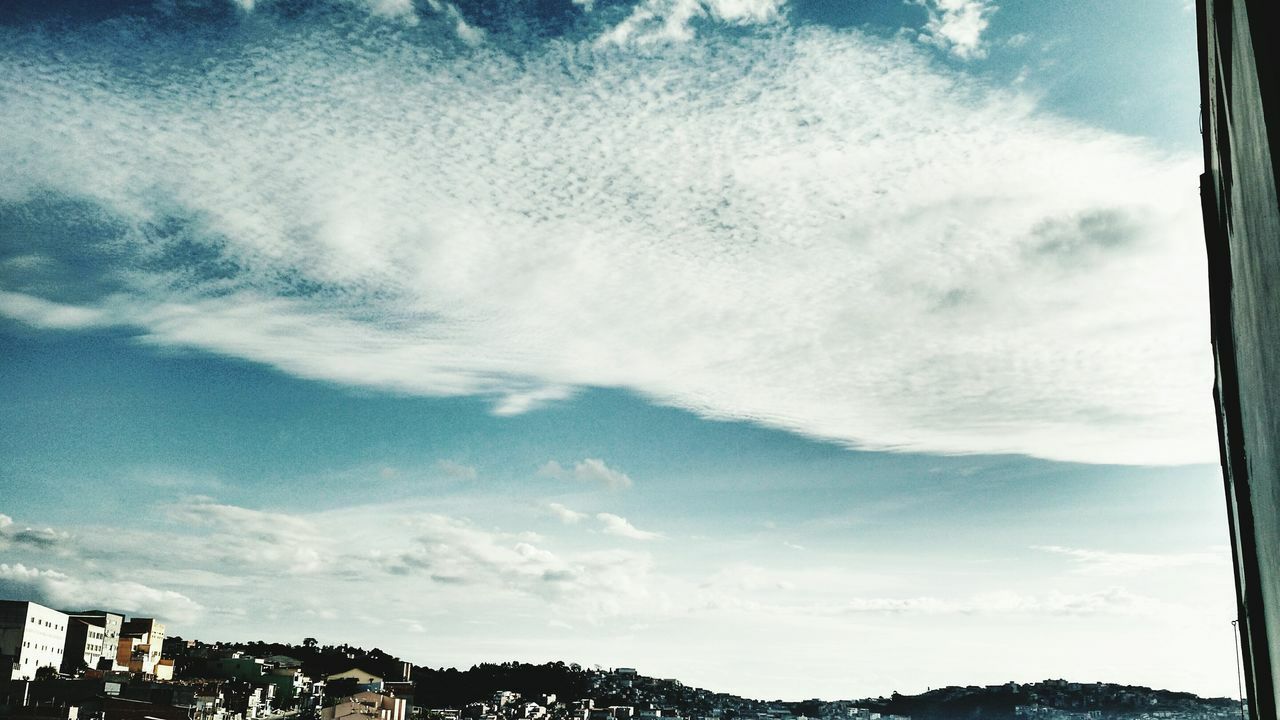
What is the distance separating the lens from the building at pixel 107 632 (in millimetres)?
76812

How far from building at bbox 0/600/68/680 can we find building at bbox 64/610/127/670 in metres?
6.12

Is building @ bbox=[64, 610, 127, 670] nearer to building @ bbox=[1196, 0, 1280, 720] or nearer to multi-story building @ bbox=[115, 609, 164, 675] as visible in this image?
multi-story building @ bbox=[115, 609, 164, 675]

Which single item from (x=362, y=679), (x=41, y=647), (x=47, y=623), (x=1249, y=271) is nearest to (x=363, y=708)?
(x=41, y=647)

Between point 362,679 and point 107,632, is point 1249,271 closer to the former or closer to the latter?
point 107,632

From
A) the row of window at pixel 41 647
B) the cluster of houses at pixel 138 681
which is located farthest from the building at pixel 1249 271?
the row of window at pixel 41 647

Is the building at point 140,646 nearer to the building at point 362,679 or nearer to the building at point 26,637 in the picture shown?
the building at point 26,637

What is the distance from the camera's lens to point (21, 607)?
215 feet

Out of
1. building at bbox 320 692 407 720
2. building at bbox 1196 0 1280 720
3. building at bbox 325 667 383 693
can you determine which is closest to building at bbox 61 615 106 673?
building at bbox 320 692 407 720

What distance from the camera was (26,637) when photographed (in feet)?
215

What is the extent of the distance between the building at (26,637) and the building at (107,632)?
6117 mm

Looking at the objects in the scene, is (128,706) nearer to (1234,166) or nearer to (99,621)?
(99,621)

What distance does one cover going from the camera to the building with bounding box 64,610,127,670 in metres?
76.8

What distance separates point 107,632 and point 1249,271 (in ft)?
288

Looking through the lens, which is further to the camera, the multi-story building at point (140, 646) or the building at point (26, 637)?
the multi-story building at point (140, 646)
